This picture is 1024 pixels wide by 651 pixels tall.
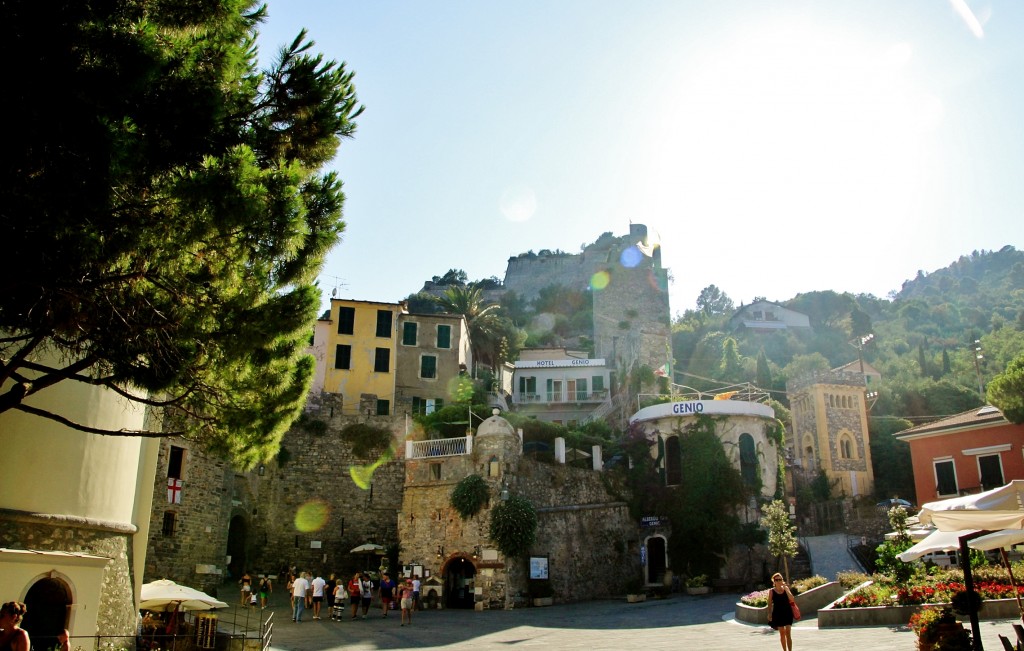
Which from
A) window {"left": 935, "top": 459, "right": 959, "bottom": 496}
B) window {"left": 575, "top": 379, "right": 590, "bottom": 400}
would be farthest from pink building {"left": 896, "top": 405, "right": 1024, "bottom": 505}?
window {"left": 575, "top": 379, "right": 590, "bottom": 400}

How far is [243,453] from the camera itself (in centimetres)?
1213

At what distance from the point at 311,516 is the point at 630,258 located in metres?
44.3

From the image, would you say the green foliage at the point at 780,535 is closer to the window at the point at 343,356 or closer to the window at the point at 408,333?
the window at the point at 408,333

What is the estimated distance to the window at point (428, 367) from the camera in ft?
134

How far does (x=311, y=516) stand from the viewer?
1308 inches

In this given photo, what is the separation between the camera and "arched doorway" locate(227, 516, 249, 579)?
32.2m

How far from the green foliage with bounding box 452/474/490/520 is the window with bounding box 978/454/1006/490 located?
18465 mm

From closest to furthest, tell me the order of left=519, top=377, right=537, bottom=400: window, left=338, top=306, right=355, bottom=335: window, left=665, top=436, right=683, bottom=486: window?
1. left=665, top=436, right=683, bottom=486: window
2. left=338, top=306, right=355, bottom=335: window
3. left=519, top=377, right=537, bottom=400: window

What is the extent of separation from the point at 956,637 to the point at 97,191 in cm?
1048

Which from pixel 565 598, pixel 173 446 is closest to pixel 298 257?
pixel 173 446

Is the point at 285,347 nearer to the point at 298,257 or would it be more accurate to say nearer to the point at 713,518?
the point at 298,257

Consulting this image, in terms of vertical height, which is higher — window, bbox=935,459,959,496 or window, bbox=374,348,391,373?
window, bbox=374,348,391,373

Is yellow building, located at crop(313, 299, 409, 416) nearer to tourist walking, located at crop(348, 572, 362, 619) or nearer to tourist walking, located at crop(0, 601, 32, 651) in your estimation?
tourist walking, located at crop(348, 572, 362, 619)

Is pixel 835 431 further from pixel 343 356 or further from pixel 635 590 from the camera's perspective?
pixel 343 356
